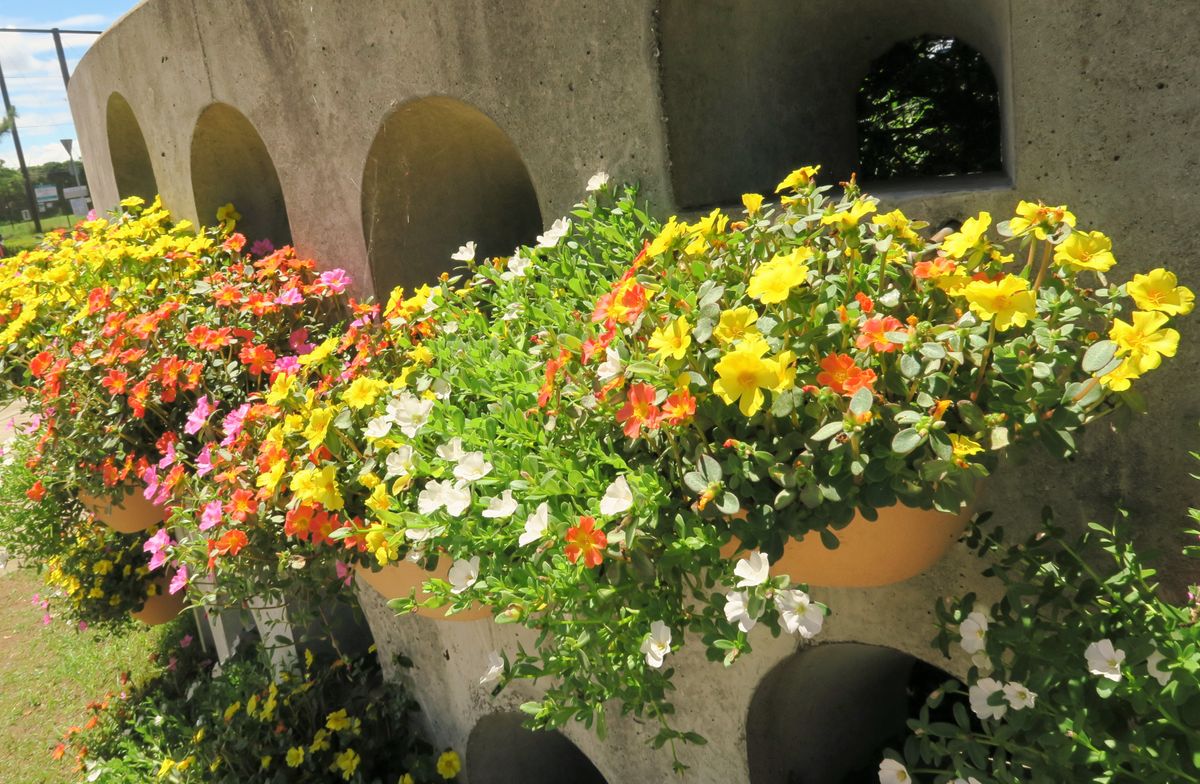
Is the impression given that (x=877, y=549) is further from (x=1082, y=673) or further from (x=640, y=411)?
(x=640, y=411)

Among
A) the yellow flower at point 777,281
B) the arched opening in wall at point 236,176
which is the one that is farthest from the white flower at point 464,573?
the arched opening in wall at point 236,176

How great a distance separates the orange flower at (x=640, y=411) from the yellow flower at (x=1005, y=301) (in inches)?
18.3

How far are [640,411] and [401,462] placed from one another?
0.60 meters

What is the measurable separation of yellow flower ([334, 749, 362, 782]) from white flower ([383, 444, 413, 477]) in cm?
248

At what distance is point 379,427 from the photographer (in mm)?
1868

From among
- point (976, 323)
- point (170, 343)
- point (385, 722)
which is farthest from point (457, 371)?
point (385, 722)

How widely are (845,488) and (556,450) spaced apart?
1.63ft

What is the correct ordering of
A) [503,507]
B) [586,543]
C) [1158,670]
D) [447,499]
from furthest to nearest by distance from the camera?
[447,499], [503,507], [586,543], [1158,670]

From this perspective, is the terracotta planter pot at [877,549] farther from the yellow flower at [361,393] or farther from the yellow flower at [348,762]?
the yellow flower at [348,762]

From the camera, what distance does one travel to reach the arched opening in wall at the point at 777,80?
6.78 feet

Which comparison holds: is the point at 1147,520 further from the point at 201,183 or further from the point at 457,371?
the point at 201,183

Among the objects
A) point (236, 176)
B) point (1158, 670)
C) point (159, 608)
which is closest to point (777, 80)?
point (1158, 670)

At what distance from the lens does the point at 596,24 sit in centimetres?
210

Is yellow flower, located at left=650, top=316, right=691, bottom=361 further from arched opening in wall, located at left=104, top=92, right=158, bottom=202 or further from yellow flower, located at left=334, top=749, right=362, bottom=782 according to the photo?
arched opening in wall, located at left=104, top=92, right=158, bottom=202
